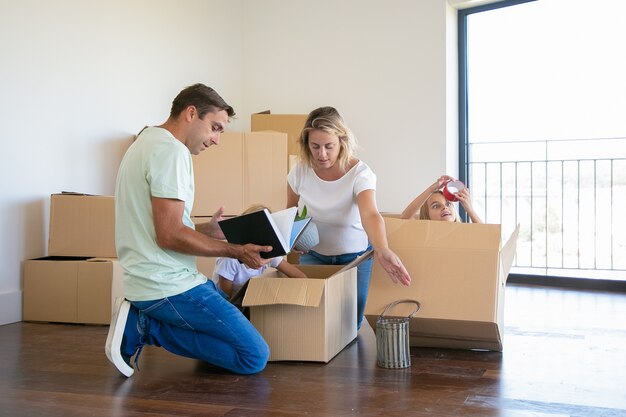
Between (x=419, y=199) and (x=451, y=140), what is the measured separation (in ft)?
6.50

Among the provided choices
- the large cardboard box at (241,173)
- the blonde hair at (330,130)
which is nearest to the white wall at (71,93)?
the large cardboard box at (241,173)

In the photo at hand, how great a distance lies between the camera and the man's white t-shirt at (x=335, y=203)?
8.95 feet

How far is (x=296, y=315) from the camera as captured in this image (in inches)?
95.0

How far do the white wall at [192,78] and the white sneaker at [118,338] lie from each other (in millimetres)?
1382

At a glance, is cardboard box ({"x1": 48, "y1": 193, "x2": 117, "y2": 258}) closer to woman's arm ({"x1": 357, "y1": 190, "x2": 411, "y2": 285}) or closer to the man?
the man

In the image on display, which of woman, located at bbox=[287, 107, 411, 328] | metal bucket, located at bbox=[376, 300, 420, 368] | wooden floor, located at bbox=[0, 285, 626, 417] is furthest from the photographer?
woman, located at bbox=[287, 107, 411, 328]

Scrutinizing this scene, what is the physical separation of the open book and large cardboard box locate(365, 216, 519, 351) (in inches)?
19.3

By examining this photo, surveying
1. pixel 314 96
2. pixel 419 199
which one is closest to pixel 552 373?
pixel 419 199

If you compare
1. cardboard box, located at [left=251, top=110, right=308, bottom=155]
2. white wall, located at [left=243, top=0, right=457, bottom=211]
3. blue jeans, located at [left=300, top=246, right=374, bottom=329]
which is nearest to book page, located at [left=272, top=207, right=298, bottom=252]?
blue jeans, located at [left=300, top=246, right=374, bottom=329]

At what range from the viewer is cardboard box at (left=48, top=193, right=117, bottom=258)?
3.39m

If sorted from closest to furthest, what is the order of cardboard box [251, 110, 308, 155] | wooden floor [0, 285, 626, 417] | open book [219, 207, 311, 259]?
wooden floor [0, 285, 626, 417] → open book [219, 207, 311, 259] → cardboard box [251, 110, 308, 155]

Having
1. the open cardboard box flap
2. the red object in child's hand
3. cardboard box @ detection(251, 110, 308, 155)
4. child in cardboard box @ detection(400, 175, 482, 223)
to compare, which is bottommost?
the open cardboard box flap

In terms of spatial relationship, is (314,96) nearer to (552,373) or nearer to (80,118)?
(80,118)

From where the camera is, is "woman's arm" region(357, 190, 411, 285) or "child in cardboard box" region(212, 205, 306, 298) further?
"child in cardboard box" region(212, 205, 306, 298)
